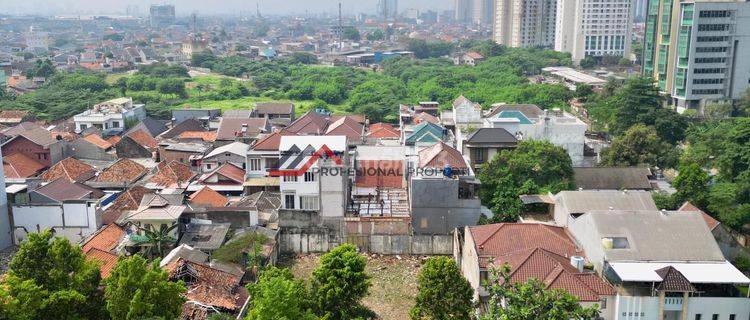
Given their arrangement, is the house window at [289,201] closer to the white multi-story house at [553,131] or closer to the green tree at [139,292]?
the green tree at [139,292]

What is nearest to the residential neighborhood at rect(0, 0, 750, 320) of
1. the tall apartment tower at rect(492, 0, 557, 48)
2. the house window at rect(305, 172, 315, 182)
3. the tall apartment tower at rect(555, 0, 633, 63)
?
the house window at rect(305, 172, 315, 182)

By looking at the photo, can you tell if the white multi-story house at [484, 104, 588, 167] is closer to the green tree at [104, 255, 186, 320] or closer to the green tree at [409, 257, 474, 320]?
the green tree at [409, 257, 474, 320]

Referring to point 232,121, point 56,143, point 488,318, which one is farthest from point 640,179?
point 56,143

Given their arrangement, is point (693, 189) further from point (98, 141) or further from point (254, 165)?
point (98, 141)

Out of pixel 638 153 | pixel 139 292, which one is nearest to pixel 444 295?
pixel 139 292

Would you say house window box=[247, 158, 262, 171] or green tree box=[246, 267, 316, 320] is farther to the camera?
house window box=[247, 158, 262, 171]

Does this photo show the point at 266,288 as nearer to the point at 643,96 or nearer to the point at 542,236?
the point at 542,236

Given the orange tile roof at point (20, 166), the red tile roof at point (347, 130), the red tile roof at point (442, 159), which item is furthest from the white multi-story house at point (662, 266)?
the orange tile roof at point (20, 166)
